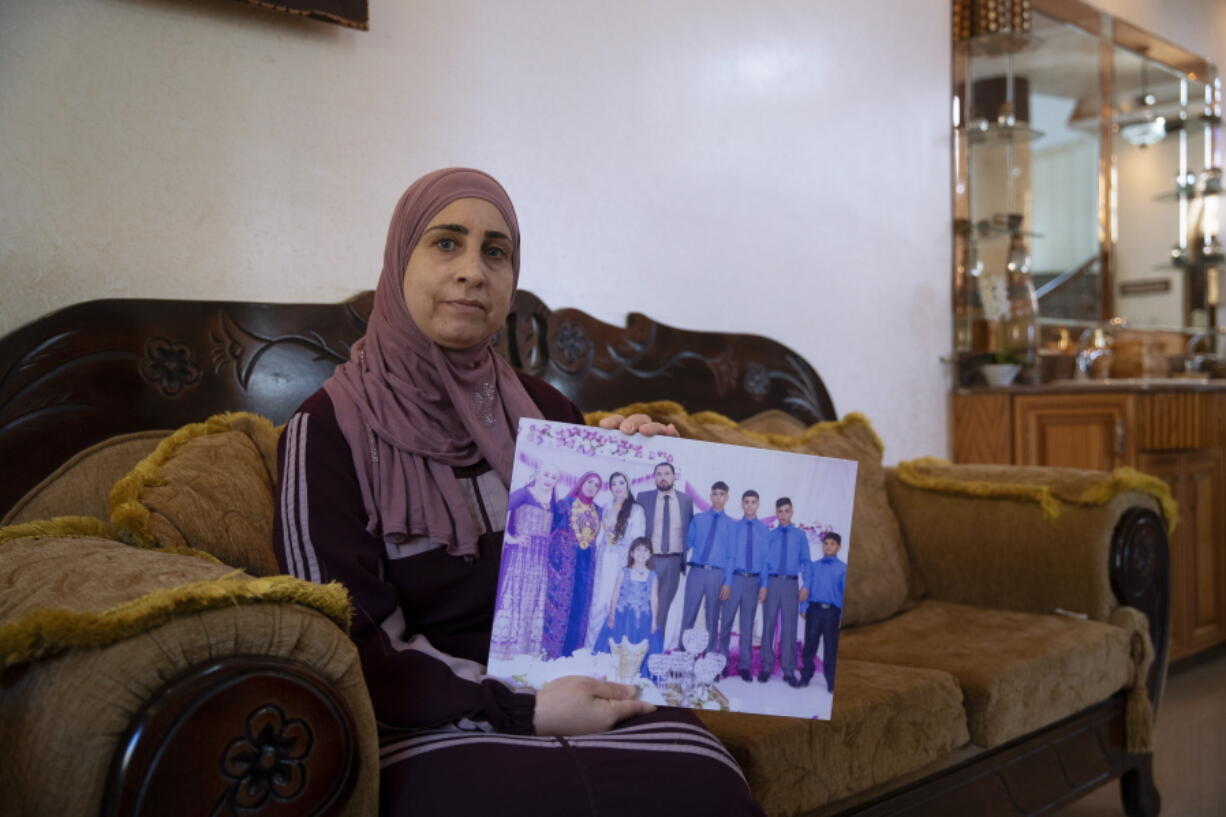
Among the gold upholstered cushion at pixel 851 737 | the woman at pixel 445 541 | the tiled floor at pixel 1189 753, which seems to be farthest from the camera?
the tiled floor at pixel 1189 753

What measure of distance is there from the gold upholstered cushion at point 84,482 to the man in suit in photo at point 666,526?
34.4 inches

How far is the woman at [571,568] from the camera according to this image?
1.15 metres

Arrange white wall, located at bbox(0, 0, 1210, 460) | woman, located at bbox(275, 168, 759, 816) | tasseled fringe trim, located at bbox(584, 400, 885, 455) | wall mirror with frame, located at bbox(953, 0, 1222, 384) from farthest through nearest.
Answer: wall mirror with frame, located at bbox(953, 0, 1222, 384), tasseled fringe trim, located at bbox(584, 400, 885, 455), white wall, located at bbox(0, 0, 1210, 460), woman, located at bbox(275, 168, 759, 816)

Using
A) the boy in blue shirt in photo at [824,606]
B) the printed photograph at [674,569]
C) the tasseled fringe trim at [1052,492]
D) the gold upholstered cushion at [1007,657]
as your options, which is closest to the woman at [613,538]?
the printed photograph at [674,569]

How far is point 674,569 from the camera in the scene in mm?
1205

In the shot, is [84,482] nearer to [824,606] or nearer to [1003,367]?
[824,606]

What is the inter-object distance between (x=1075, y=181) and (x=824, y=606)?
337 cm

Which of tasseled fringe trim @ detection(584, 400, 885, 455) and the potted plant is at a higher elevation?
the potted plant

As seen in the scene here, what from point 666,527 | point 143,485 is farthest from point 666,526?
Result: point 143,485

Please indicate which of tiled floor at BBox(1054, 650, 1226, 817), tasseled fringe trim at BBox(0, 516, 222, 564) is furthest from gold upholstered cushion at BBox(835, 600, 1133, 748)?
tasseled fringe trim at BBox(0, 516, 222, 564)

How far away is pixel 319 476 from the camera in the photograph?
3.95 feet

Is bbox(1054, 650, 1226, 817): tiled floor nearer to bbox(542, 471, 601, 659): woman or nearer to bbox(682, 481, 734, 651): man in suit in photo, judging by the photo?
bbox(682, 481, 734, 651): man in suit in photo

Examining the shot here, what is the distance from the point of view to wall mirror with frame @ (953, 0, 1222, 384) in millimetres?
3508

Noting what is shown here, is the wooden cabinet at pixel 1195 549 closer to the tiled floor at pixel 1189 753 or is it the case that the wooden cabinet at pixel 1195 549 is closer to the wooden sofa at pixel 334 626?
the tiled floor at pixel 1189 753
